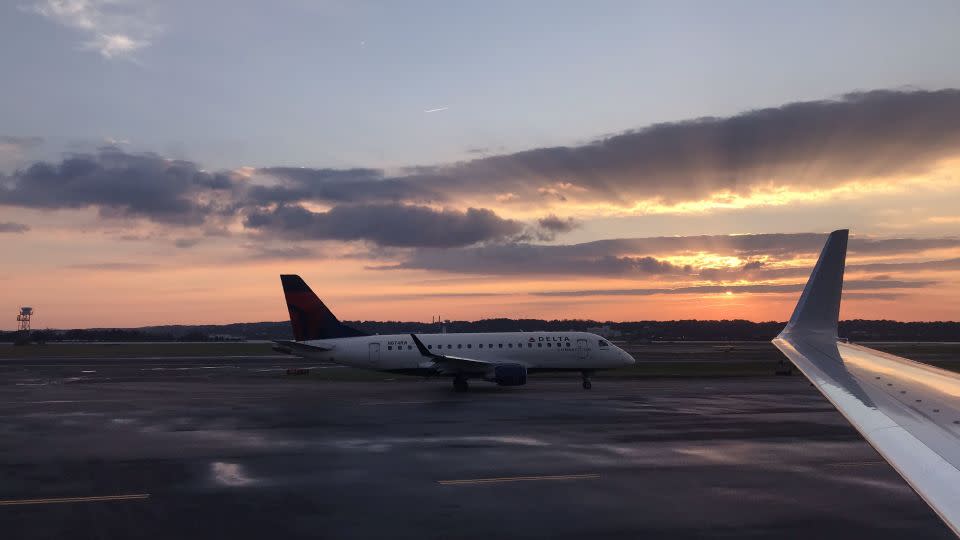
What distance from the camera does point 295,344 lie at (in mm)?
41750

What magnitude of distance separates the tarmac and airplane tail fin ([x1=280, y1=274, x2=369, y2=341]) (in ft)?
35.1

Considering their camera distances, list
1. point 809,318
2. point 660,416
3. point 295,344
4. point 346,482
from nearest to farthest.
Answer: point 809,318, point 346,482, point 660,416, point 295,344

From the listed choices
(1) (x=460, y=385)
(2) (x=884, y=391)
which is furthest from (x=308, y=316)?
(2) (x=884, y=391)

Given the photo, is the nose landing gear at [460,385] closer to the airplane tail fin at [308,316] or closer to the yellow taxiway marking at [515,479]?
the airplane tail fin at [308,316]

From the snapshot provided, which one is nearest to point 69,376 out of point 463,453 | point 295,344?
point 295,344

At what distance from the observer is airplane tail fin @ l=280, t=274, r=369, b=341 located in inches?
1698

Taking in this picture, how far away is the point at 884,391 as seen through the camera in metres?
6.57

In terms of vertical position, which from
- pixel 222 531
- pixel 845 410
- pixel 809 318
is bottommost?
pixel 222 531

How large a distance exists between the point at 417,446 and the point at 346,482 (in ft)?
15.5

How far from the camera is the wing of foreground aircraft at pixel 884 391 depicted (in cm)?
436

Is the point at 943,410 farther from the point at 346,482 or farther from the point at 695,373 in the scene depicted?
the point at 695,373

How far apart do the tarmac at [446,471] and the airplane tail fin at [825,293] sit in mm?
3787

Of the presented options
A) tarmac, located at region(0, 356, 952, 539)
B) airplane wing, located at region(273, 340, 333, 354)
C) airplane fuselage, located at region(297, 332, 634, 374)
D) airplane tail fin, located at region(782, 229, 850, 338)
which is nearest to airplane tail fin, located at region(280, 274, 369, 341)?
airplane wing, located at region(273, 340, 333, 354)

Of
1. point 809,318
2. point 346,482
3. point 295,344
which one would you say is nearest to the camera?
point 809,318
